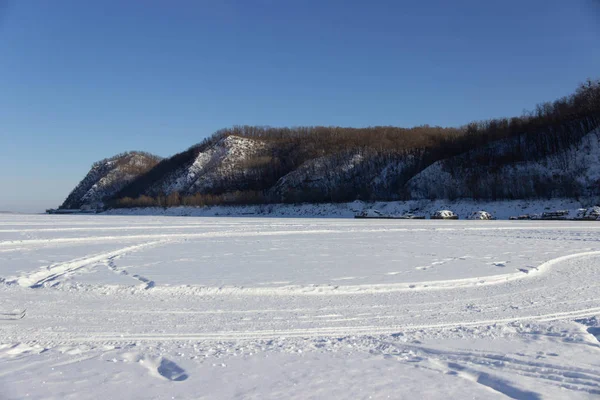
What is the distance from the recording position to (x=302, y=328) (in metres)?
6.29

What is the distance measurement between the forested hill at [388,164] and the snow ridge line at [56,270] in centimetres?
3945

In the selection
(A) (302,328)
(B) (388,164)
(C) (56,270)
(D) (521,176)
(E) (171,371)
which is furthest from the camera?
(B) (388,164)

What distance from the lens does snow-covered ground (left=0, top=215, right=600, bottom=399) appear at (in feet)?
14.4

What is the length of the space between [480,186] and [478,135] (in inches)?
958

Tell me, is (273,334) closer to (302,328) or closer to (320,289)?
(302,328)

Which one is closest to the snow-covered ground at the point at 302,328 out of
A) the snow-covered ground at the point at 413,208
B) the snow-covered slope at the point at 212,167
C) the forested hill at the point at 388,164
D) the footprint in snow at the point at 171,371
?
the footprint in snow at the point at 171,371

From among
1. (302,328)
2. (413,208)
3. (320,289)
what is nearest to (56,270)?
(320,289)

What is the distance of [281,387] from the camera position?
4.30 meters

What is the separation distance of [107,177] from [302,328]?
473ft

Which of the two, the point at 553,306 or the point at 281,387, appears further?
the point at 553,306

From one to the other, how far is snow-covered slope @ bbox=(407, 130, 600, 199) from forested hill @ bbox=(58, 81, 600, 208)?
110mm

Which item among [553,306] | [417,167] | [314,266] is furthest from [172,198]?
[553,306]

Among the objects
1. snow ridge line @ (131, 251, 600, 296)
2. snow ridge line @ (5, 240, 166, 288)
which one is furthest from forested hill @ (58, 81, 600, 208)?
snow ridge line @ (5, 240, 166, 288)

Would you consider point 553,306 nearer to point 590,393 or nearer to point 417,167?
point 590,393
